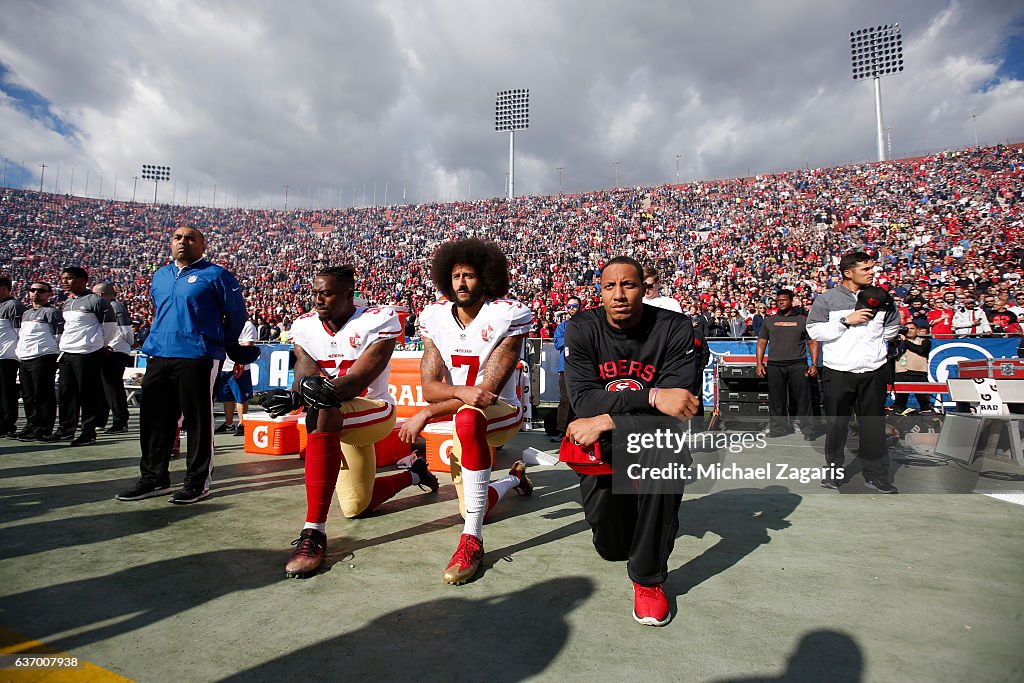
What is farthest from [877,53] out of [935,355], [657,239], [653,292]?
[653,292]

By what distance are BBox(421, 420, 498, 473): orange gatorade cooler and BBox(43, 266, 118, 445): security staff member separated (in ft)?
13.4

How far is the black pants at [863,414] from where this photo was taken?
407cm

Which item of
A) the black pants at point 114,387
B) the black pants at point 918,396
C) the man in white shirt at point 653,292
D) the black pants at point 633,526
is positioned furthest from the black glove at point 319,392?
the black pants at point 918,396

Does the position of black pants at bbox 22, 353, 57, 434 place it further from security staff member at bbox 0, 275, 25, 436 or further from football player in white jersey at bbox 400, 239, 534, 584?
football player in white jersey at bbox 400, 239, 534, 584

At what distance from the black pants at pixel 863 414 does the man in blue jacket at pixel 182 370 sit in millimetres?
4873

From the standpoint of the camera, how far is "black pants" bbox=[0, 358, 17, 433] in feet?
21.0

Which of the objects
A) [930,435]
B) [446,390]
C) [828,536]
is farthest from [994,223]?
[446,390]

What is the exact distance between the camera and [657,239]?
30188 mm

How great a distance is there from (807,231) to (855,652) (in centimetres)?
2892

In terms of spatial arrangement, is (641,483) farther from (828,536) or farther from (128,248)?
(128,248)

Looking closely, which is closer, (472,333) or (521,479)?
(472,333)

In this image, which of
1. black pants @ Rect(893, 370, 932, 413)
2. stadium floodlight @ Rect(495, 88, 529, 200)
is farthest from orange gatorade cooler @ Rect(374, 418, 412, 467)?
stadium floodlight @ Rect(495, 88, 529, 200)

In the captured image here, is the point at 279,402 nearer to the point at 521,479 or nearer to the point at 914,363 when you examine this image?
the point at 521,479

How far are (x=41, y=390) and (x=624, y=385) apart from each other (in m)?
7.17
